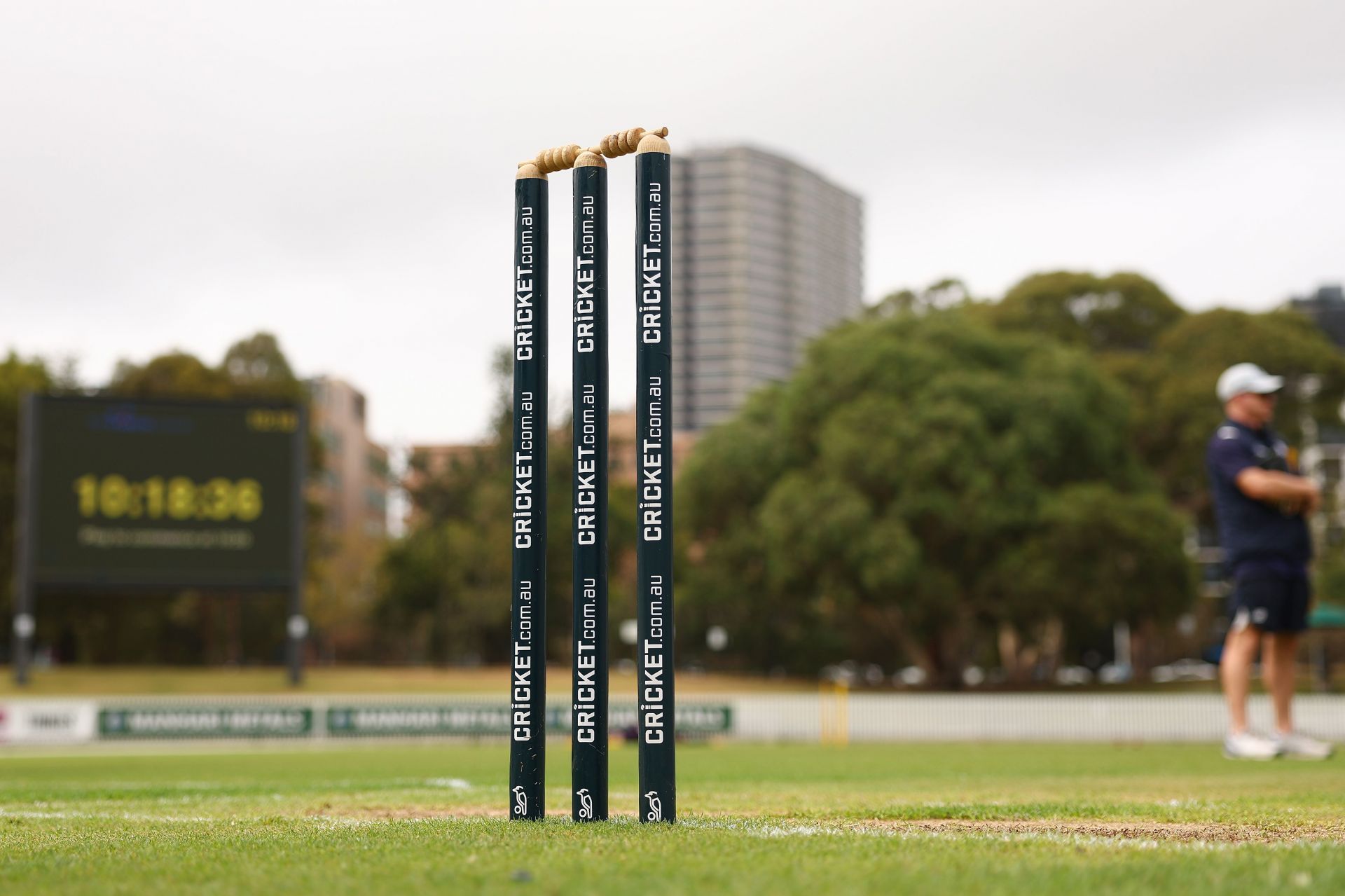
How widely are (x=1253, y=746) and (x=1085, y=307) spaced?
41.5 m

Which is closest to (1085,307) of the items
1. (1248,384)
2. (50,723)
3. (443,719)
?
(443,719)

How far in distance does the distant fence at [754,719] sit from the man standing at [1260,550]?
15.3 metres

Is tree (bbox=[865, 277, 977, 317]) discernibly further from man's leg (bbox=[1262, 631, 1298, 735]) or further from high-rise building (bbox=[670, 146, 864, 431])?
high-rise building (bbox=[670, 146, 864, 431])

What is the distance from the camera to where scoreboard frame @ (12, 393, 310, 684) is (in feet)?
95.0

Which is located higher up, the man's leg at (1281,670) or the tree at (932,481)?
the tree at (932,481)

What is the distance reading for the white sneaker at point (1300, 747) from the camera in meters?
9.91

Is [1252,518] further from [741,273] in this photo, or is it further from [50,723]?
[741,273]

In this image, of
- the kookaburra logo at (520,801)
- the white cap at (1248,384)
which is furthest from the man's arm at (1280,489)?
the kookaburra logo at (520,801)

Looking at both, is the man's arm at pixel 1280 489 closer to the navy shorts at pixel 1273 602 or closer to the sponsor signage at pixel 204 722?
the navy shorts at pixel 1273 602

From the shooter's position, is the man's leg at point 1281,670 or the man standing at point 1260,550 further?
the man's leg at point 1281,670

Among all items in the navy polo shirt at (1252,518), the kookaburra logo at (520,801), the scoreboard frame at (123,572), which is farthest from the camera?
the scoreboard frame at (123,572)

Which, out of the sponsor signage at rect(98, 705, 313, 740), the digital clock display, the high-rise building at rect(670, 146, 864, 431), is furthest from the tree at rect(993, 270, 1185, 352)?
the high-rise building at rect(670, 146, 864, 431)

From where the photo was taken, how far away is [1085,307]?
4947cm

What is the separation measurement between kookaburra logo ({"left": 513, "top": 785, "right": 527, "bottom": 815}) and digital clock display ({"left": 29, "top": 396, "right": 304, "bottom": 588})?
85.6ft
